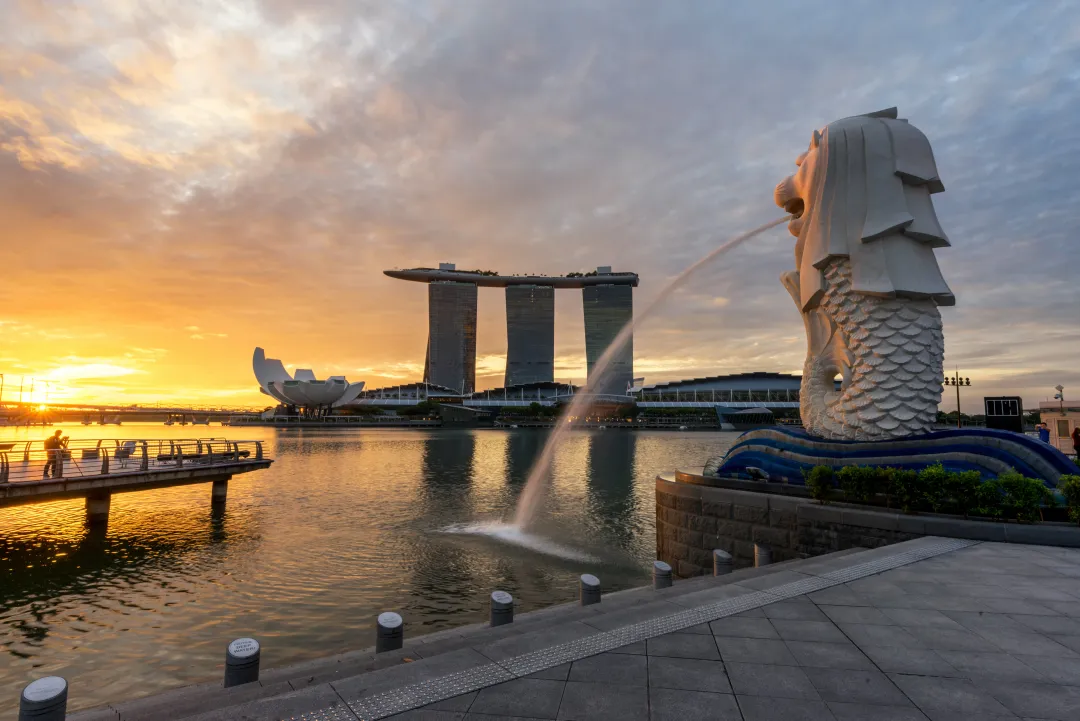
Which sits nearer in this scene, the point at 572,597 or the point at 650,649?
the point at 650,649

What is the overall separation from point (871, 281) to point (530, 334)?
16023 centimetres

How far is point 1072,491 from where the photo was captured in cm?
871

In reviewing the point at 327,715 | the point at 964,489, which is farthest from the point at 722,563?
the point at 327,715

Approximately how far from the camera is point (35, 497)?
50.7 feet

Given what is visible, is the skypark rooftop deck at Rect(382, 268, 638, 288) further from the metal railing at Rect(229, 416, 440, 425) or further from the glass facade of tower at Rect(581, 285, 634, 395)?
the metal railing at Rect(229, 416, 440, 425)

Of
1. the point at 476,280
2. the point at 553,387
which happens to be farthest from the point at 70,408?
the point at 553,387

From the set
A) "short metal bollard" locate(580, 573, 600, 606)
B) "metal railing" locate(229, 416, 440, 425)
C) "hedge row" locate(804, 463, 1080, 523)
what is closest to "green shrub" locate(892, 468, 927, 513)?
"hedge row" locate(804, 463, 1080, 523)

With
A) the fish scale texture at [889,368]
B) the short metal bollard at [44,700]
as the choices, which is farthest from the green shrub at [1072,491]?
the short metal bollard at [44,700]

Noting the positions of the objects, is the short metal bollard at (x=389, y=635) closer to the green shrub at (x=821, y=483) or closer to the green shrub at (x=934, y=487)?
the green shrub at (x=821, y=483)

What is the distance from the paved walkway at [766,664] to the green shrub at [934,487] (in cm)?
300

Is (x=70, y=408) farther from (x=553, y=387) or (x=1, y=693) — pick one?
(x=1, y=693)

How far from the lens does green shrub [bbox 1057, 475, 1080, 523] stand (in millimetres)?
8680

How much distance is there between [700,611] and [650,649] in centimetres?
117

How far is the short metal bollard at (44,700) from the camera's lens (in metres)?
4.14
